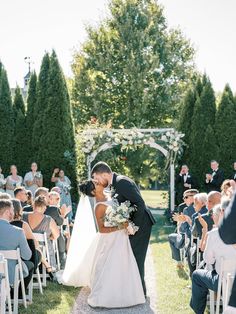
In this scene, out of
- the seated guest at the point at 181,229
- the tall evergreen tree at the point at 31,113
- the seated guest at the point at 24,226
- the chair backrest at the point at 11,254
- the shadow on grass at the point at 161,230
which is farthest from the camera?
the tall evergreen tree at the point at 31,113

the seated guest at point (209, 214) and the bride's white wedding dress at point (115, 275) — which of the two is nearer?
the bride's white wedding dress at point (115, 275)

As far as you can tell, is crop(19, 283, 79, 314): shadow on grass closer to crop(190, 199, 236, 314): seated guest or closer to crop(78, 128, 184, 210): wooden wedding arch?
crop(190, 199, 236, 314): seated guest

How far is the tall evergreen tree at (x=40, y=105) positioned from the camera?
18.7 meters

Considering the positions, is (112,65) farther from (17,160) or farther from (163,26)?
(17,160)

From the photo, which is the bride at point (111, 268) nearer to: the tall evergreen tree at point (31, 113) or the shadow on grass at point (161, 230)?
the shadow on grass at point (161, 230)

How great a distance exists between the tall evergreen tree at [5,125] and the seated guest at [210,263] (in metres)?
13.1

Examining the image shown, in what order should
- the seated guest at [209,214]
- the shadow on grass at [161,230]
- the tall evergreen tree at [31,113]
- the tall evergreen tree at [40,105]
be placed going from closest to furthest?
the seated guest at [209,214] < the shadow on grass at [161,230] < the tall evergreen tree at [40,105] < the tall evergreen tree at [31,113]

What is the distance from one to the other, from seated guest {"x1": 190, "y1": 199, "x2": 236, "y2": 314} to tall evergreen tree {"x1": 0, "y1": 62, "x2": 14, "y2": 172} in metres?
13.1

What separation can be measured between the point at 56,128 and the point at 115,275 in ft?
39.2

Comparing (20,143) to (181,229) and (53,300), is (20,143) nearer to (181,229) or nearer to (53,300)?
(181,229)

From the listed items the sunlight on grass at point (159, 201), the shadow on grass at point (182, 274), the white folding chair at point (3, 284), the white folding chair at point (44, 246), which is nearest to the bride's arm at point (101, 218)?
the white folding chair at point (44, 246)

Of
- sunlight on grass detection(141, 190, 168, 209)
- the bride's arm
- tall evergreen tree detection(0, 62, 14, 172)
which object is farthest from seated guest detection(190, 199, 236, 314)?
sunlight on grass detection(141, 190, 168, 209)

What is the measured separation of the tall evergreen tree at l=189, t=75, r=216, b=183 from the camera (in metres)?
18.9

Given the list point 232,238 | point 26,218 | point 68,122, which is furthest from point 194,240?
point 68,122
